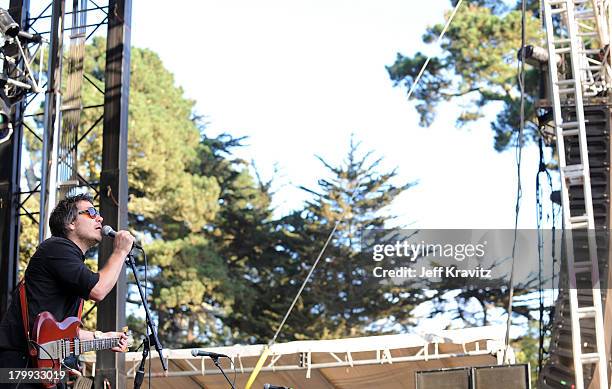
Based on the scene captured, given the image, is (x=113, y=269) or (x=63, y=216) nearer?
(x=113, y=269)

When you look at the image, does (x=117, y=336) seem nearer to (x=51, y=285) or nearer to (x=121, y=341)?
(x=121, y=341)

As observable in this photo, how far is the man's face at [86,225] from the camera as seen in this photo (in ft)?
9.52

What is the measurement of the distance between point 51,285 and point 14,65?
4.08m

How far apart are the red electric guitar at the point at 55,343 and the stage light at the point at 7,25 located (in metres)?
4.06

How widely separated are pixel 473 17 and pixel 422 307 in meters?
6.12

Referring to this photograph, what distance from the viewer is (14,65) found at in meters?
6.41

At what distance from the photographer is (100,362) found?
6020mm

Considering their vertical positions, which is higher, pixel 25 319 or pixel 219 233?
pixel 219 233

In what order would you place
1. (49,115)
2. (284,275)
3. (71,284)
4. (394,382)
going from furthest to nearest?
1. (284,275)
2. (394,382)
3. (49,115)
4. (71,284)

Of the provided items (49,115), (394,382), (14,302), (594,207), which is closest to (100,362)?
(49,115)

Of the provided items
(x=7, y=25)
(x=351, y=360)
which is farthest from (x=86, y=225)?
(x=351, y=360)

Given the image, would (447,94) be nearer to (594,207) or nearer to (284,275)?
(284,275)

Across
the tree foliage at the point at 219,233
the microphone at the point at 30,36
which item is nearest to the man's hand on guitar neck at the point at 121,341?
the microphone at the point at 30,36

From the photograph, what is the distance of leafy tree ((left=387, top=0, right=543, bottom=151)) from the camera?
1652cm
